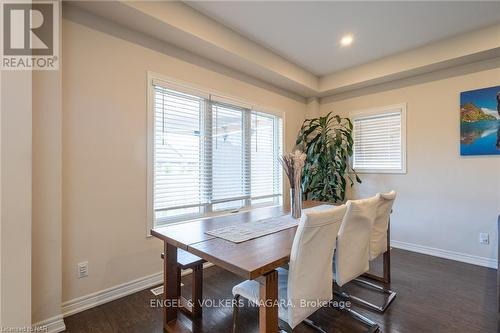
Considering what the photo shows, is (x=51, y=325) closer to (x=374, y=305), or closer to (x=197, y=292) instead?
(x=197, y=292)

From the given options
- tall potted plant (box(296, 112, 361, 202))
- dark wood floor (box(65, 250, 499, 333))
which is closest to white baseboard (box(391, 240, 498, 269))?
dark wood floor (box(65, 250, 499, 333))

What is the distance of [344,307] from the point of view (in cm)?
205

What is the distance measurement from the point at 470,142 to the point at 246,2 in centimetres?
313

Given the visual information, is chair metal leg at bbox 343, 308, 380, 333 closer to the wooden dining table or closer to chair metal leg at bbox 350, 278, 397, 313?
chair metal leg at bbox 350, 278, 397, 313

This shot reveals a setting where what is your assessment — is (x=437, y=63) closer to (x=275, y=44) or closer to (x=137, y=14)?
(x=275, y=44)

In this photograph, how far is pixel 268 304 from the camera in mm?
1254

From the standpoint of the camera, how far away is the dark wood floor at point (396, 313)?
5.98 feet

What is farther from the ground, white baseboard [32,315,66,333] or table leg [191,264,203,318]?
table leg [191,264,203,318]

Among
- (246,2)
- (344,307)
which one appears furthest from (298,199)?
(246,2)

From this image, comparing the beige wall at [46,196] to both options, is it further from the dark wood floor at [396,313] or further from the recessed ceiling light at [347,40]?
the recessed ceiling light at [347,40]

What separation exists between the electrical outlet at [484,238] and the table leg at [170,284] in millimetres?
3564

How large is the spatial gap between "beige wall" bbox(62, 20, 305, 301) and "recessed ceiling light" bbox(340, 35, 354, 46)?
2084 millimetres

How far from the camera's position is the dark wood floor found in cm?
182

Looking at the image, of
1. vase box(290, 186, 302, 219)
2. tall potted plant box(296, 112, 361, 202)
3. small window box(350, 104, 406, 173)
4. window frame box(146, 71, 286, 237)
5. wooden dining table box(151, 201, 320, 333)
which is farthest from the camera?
tall potted plant box(296, 112, 361, 202)
